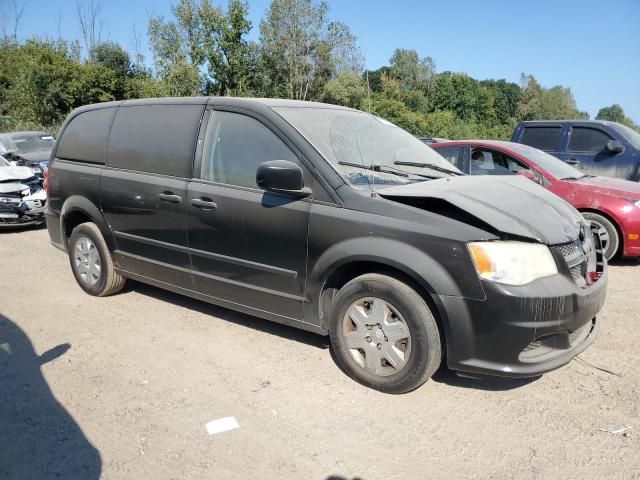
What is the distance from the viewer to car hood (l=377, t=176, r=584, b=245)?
9.80 feet

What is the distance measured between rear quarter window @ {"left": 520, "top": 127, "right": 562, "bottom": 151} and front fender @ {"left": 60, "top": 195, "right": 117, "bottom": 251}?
7.25m

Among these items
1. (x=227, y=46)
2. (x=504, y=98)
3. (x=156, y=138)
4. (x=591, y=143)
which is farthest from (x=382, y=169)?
(x=504, y=98)

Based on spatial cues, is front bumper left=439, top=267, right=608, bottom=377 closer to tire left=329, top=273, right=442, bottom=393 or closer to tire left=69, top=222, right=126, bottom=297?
tire left=329, top=273, right=442, bottom=393

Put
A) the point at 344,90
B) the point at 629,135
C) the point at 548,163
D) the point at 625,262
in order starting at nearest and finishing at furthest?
the point at 625,262
the point at 548,163
the point at 629,135
the point at 344,90

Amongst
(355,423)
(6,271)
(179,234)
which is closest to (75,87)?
(6,271)

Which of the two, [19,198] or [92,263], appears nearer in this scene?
[92,263]

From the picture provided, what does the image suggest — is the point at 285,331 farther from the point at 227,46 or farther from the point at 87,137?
the point at 227,46

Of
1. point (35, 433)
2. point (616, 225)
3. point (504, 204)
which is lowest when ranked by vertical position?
point (35, 433)

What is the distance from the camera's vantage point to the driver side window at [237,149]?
3.65 m

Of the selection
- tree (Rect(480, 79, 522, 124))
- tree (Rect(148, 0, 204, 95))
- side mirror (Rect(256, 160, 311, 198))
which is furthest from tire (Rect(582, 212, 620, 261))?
tree (Rect(480, 79, 522, 124))

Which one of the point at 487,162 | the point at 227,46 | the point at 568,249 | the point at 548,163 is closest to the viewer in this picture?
the point at 568,249

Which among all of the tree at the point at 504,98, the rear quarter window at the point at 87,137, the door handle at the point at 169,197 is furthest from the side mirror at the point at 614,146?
the tree at the point at 504,98

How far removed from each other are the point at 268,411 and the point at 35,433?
1.28 meters

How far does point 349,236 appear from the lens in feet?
10.6
